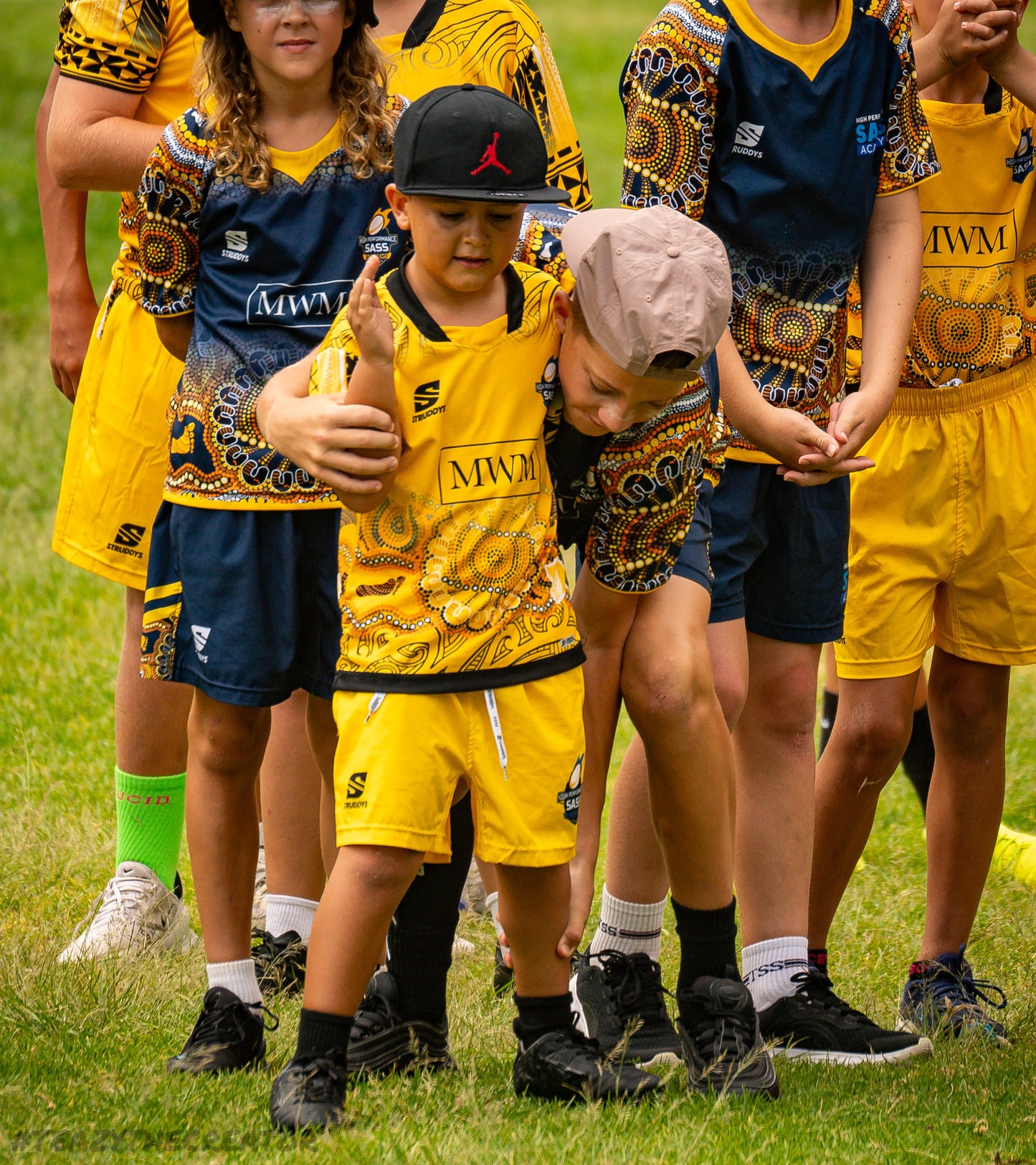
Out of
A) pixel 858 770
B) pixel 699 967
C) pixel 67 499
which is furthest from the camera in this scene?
pixel 67 499

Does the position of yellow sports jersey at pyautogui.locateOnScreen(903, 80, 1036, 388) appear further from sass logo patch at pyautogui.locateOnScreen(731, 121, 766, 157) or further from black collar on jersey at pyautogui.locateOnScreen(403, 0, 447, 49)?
black collar on jersey at pyautogui.locateOnScreen(403, 0, 447, 49)

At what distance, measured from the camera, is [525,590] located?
2.70 meters

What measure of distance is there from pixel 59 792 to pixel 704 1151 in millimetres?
3037

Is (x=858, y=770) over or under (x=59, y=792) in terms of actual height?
over

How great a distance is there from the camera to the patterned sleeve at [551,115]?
3.41 meters

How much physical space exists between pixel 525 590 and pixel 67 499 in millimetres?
1802

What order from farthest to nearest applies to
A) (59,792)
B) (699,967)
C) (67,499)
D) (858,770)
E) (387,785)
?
1. (59,792)
2. (67,499)
3. (858,770)
4. (699,967)
5. (387,785)

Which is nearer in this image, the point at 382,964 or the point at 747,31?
the point at 747,31

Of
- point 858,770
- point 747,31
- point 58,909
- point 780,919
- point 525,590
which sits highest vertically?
point 747,31

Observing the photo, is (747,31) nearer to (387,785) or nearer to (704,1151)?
(387,785)

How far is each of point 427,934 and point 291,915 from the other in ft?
2.53

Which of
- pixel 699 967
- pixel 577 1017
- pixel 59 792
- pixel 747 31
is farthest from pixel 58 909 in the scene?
pixel 747 31

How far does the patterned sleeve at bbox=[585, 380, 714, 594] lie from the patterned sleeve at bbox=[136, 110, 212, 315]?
88cm

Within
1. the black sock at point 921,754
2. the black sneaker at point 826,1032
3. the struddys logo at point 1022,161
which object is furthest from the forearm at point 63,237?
the black sock at point 921,754
